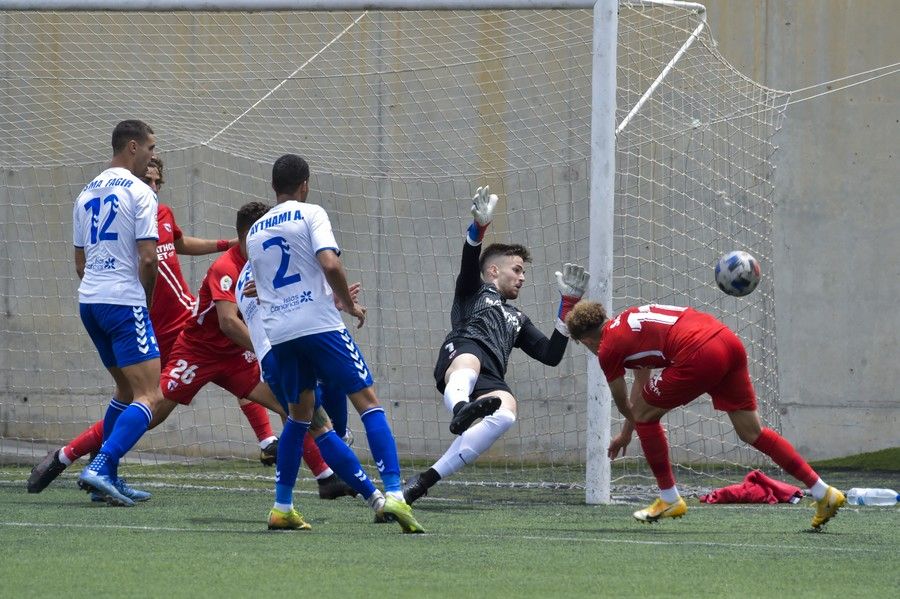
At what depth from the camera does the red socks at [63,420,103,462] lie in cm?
739

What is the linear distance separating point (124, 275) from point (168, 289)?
3.97ft

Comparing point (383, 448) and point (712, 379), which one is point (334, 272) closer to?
point (383, 448)

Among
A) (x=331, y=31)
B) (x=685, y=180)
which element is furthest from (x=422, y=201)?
(x=685, y=180)

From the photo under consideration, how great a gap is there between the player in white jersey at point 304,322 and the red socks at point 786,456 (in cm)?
170

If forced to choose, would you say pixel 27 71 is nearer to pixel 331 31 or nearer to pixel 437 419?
pixel 331 31

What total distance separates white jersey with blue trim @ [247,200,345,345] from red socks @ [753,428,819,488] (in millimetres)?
2067

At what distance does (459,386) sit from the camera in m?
7.30

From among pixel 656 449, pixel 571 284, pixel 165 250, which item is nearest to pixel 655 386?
pixel 656 449

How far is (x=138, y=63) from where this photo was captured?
1117cm

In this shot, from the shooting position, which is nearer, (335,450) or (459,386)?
(335,450)

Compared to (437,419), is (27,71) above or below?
above

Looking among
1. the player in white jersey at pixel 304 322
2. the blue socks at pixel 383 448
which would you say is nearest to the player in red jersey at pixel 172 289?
the player in white jersey at pixel 304 322

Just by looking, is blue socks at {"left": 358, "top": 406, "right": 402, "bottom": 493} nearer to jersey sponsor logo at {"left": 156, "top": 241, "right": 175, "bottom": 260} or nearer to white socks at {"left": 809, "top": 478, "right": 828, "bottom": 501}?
white socks at {"left": 809, "top": 478, "right": 828, "bottom": 501}

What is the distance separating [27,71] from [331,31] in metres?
2.70
